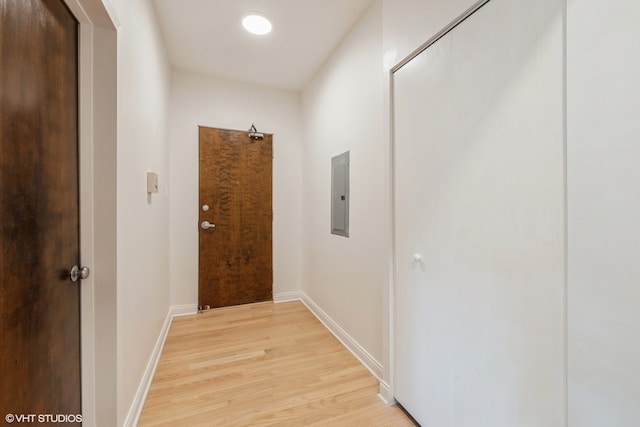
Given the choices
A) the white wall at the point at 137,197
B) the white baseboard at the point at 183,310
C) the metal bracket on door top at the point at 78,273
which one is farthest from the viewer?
the white baseboard at the point at 183,310

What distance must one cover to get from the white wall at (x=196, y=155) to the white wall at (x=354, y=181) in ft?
1.47

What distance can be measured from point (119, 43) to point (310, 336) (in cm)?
240

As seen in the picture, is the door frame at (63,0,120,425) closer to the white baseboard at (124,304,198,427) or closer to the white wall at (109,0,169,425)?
the white wall at (109,0,169,425)

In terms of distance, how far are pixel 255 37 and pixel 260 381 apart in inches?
108

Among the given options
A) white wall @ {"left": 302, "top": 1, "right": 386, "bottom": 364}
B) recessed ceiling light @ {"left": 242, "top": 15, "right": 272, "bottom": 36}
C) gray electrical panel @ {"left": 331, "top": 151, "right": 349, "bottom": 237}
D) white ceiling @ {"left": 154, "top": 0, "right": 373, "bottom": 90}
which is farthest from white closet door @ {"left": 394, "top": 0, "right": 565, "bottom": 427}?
recessed ceiling light @ {"left": 242, "top": 15, "right": 272, "bottom": 36}

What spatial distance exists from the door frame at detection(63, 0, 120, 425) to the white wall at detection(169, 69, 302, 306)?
72.4 inches

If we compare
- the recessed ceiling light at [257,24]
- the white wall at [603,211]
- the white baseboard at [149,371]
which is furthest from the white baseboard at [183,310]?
the white wall at [603,211]

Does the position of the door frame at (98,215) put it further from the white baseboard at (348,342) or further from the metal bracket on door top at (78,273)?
the white baseboard at (348,342)

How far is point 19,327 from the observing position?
0.76 metres

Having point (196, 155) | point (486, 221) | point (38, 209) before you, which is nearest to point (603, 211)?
point (486, 221)

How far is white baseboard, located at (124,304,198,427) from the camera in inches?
53.9

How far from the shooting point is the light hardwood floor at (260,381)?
1.45 meters

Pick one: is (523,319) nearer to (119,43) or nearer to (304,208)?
(119,43)

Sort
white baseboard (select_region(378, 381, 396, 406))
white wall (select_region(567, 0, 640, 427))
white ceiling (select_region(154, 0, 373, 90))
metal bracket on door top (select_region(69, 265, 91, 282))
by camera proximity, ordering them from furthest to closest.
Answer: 1. white ceiling (select_region(154, 0, 373, 90))
2. white baseboard (select_region(378, 381, 396, 406))
3. metal bracket on door top (select_region(69, 265, 91, 282))
4. white wall (select_region(567, 0, 640, 427))
